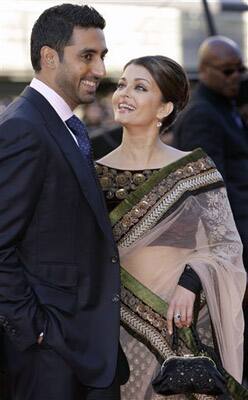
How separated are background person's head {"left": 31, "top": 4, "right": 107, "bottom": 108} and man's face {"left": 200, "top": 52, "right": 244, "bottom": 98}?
2567 millimetres

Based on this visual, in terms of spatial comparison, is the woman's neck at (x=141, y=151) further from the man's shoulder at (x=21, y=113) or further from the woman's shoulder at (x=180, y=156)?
the man's shoulder at (x=21, y=113)

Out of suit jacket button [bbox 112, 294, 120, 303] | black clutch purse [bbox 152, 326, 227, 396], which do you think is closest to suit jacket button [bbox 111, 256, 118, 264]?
suit jacket button [bbox 112, 294, 120, 303]

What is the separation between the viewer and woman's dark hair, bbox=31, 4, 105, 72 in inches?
154

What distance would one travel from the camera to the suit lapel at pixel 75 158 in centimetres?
381

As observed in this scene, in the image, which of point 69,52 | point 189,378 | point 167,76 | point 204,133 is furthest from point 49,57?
point 204,133

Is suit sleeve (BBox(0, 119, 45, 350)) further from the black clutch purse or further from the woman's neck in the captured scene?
the woman's neck

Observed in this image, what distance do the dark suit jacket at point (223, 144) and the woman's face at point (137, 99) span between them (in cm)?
139

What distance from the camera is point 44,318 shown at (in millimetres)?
3770

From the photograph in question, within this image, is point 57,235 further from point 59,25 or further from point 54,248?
point 59,25

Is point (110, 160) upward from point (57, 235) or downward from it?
downward

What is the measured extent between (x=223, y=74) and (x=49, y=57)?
277cm

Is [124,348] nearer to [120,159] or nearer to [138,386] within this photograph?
[138,386]

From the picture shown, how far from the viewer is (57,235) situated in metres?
3.79

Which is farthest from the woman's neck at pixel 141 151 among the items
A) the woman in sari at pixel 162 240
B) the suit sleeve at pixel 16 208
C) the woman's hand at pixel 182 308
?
the suit sleeve at pixel 16 208
